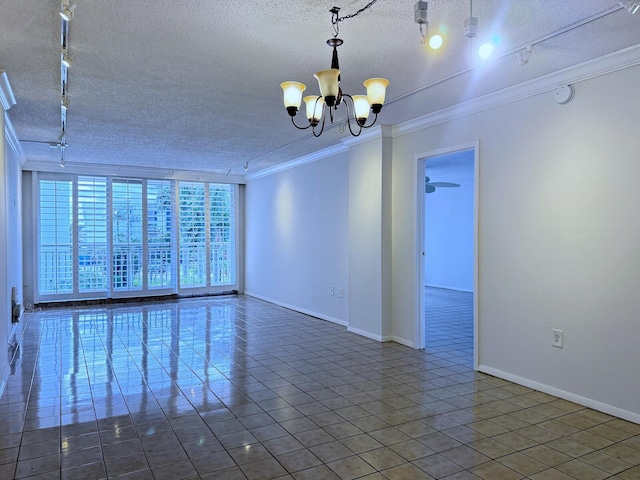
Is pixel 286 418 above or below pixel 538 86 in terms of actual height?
below

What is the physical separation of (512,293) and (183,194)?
6.49 metres

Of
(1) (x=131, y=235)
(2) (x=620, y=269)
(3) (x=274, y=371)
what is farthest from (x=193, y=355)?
(1) (x=131, y=235)

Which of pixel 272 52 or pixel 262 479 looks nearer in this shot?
pixel 262 479

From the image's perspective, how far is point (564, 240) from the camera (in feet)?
10.7

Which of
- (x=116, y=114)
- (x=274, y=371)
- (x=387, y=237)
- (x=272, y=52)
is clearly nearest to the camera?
(x=272, y=52)

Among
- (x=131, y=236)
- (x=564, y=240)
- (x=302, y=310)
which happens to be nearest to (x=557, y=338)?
(x=564, y=240)

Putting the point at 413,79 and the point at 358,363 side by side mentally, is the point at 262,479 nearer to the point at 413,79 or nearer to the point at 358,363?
the point at 358,363

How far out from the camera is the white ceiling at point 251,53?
7.62 feet

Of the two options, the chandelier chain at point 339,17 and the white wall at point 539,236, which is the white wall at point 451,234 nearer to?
the white wall at point 539,236

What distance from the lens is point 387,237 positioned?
496 cm

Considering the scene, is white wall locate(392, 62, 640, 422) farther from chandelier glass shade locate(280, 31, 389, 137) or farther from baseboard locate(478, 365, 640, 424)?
chandelier glass shade locate(280, 31, 389, 137)

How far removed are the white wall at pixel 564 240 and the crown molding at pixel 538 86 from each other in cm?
5

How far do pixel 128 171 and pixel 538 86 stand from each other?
22.2ft

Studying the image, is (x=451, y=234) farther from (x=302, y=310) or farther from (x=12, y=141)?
(x=12, y=141)
